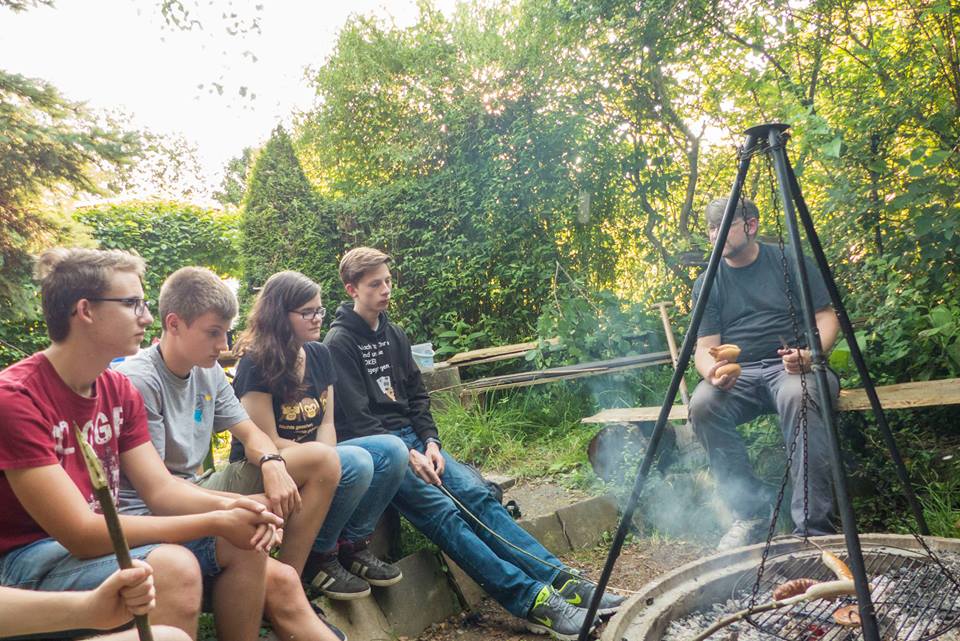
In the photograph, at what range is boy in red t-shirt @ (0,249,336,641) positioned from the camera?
1.66 meters

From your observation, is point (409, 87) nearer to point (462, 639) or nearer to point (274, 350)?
point (274, 350)

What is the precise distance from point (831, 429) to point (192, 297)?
6.69 feet

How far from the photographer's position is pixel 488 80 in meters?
6.73

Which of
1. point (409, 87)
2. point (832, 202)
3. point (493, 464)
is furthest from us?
point (409, 87)

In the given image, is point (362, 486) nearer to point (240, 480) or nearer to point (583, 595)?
point (240, 480)

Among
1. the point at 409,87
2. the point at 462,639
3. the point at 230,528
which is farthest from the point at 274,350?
the point at 409,87

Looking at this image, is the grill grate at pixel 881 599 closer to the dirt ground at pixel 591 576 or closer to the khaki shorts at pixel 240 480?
the dirt ground at pixel 591 576

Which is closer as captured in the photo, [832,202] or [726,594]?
[726,594]

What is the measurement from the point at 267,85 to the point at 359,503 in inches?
305

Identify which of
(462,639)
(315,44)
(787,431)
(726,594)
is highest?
(315,44)

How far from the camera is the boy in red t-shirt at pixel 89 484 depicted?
5.46 ft

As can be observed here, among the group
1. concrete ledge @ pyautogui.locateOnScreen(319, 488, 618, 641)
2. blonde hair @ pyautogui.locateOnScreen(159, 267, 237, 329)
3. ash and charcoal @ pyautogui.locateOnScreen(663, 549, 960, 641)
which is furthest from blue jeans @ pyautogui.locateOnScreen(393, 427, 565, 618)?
blonde hair @ pyautogui.locateOnScreen(159, 267, 237, 329)

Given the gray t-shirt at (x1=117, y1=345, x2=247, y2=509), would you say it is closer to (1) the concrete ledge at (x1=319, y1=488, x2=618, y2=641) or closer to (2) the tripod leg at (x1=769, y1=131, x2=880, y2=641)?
(1) the concrete ledge at (x1=319, y1=488, x2=618, y2=641)

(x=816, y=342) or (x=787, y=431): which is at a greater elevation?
(x=816, y=342)
